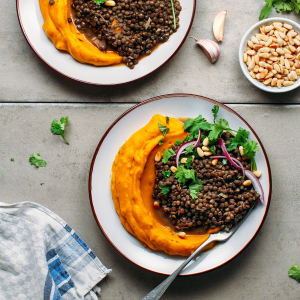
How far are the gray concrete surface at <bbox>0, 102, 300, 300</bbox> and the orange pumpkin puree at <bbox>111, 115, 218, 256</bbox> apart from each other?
1.61ft

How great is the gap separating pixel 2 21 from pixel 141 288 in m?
3.01

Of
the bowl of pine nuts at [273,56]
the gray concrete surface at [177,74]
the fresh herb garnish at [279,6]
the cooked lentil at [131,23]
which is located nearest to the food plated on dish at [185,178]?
the gray concrete surface at [177,74]

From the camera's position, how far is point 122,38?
9.09 ft

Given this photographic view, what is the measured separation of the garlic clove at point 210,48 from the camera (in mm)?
2880

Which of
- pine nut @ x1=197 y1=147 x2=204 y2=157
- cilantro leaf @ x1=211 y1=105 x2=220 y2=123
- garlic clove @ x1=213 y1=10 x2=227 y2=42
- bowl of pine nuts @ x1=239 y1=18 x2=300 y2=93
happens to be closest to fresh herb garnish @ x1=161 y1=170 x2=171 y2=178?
pine nut @ x1=197 y1=147 x2=204 y2=157

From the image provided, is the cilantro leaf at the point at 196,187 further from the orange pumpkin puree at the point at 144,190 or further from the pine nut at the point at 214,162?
the orange pumpkin puree at the point at 144,190

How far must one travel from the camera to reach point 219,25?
2.93 m

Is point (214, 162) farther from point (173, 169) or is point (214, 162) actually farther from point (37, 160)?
point (37, 160)

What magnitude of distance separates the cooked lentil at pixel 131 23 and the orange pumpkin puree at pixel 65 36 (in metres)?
0.12

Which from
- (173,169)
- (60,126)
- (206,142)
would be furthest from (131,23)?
(173,169)

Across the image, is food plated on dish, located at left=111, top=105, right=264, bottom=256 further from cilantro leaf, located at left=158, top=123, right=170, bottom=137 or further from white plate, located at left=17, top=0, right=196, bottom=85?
white plate, located at left=17, top=0, right=196, bottom=85

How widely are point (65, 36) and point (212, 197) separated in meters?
1.94

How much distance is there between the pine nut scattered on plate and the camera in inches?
110

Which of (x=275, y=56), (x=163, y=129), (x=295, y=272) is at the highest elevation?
(x=275, y=56)
